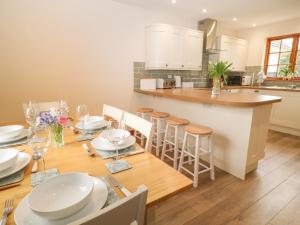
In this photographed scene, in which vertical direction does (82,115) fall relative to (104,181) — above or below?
above

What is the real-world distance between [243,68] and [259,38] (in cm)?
81

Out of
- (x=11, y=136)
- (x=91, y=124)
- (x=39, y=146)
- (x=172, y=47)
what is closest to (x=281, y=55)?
(x=172, y=47)

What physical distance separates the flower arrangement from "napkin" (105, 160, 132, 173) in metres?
0.38

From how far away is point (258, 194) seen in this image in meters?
1.80

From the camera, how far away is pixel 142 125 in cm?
130

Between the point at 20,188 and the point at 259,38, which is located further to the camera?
the point at 259,38

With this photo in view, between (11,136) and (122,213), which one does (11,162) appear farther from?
(122,213)

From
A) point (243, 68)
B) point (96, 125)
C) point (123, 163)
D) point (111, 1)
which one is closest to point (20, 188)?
point (123, 163)

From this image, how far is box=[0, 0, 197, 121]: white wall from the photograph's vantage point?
2.36 meters

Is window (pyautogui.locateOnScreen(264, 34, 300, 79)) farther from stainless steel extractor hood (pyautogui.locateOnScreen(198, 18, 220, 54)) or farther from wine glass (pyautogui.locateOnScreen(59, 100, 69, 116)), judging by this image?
wine glass (pyautogui.locateOnScreen(59, 100, 69, 116))

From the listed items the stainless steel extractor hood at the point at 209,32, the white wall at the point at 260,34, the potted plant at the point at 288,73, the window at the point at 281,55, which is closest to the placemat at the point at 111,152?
the stainless steel extractor hood at the point at 209,32

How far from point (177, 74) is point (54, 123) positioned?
3348 millimetres

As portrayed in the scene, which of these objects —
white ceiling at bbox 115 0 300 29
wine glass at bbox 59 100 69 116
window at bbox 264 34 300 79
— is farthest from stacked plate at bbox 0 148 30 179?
window at bbox 264 34 300 79

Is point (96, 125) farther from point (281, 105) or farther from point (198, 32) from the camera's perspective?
point (281, 105)
